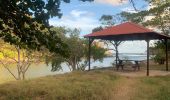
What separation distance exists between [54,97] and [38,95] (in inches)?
28.4

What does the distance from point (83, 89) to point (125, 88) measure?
2.13m

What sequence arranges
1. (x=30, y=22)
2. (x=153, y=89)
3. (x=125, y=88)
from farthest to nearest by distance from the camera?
(x=125, y=88)
(x=153, y=89)
(x=30, y=22)

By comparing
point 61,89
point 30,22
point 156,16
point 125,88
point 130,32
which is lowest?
point 125,88

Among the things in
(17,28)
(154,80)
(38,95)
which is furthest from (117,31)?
(17,28)

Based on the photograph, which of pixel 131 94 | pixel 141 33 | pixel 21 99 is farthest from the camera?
pixel 141 33

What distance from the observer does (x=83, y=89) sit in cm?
1286

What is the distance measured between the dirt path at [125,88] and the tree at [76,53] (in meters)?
18.3

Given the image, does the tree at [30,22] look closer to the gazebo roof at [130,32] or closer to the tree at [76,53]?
the gazebo roof at [130,32]

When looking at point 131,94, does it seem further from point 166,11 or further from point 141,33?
point 166,11

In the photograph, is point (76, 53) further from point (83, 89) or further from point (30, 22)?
point (30, 22)

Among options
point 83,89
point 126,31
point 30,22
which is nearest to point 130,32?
point 126,31

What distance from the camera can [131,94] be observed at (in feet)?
42.5

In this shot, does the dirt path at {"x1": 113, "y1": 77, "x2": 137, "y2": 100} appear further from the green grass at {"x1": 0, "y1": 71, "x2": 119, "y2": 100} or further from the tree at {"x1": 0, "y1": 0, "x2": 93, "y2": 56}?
the tree at {"x1": 0, "y1": 0, "x2": 93, "y2": 56}

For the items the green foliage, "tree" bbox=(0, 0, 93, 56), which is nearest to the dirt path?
"tree" bbox=(0, 0, 93, 56)
